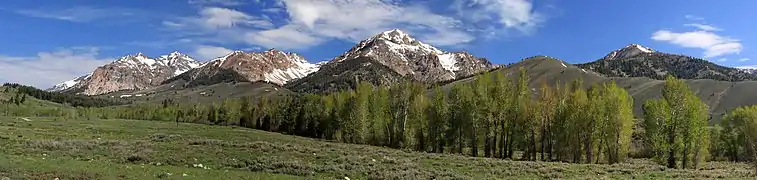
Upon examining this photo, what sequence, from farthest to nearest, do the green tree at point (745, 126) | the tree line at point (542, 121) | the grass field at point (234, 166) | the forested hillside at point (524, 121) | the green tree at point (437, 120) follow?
the green tree at point (437, 120)
the green tree at point (745, 126)
the forested hillside at point (524, 121)
the tree line at point (542, 121)
the grass field at point (234, 166)

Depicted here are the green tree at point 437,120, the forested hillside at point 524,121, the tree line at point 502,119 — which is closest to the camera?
the forested hillside at point 524,121

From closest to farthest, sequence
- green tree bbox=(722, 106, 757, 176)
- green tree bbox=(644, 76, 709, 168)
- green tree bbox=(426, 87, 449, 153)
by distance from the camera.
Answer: green tree bbox=(644, 76, 709, 168), green tree bbox=(722, 106, 757, 176), green tree bbox=(426, 87, 449, 153)

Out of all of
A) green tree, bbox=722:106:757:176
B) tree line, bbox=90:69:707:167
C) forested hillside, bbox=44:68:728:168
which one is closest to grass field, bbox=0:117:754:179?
forested hillside, bbox=44:68:728:168

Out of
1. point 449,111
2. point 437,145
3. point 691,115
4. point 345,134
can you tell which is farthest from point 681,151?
point 345,134

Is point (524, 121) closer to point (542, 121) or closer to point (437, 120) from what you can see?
point (542, 121)

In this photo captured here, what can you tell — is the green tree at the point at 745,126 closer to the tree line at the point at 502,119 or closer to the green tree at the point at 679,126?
the green tree at the point at 679,126

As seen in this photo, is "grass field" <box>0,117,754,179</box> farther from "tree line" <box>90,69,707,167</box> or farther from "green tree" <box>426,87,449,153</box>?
"green tree" <box>426,87,449,153</box>

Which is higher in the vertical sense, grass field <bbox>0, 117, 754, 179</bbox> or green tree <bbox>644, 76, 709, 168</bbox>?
green tree <bbox>644, 76, 709, 168</bbox>

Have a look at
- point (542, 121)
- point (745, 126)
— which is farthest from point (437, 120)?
point (745, 126)

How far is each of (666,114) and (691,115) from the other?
2.39 m

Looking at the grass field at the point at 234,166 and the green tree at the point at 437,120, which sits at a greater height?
the green tree at the point at 437,120

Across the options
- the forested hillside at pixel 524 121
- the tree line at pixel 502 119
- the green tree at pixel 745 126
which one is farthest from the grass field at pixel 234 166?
the green tree at pixel 745 126

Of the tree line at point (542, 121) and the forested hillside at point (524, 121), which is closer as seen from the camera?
the tree line at point (542, 121)

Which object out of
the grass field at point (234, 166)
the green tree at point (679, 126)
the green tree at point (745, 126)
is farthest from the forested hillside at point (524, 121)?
the grass field at point (234, 166)
